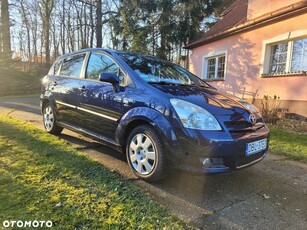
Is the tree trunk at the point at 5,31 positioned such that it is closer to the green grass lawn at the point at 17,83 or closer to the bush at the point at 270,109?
the green grass lawn at the point at 17,83

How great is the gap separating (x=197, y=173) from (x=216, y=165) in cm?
23

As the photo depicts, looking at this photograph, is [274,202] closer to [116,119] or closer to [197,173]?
[197,173]

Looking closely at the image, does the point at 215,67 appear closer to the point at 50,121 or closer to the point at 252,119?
the point at 50,121

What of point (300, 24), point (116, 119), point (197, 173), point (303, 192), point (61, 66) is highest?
point (300, 24)

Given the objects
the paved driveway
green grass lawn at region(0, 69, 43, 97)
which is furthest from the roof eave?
green grass lawn at region(0, 69, 43, 97)

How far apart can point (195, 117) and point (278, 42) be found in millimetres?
7609

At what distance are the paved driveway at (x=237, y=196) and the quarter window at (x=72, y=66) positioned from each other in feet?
5.07

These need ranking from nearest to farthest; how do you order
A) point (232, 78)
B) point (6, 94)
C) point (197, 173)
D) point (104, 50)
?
point (197, 173) → point (104, 50) → point (232, 78) → point (6, 94)

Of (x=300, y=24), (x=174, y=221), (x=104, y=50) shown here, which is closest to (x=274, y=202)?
(x=174, y=221)

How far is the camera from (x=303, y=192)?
3.10 metres

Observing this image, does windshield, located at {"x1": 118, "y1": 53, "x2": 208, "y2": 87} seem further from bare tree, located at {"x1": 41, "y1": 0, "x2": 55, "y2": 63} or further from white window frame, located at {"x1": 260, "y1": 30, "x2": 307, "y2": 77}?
bare tree, located at {"x1": 41, "y1": 0, "x2": 55, "y2": 63}

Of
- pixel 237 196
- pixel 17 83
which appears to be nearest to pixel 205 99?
pixel 237 196

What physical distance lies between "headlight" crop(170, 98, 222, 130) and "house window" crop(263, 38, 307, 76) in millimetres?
6401

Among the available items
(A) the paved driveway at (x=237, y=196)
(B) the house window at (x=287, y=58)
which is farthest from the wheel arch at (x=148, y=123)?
(B) the house window at (x=287, y=58)
